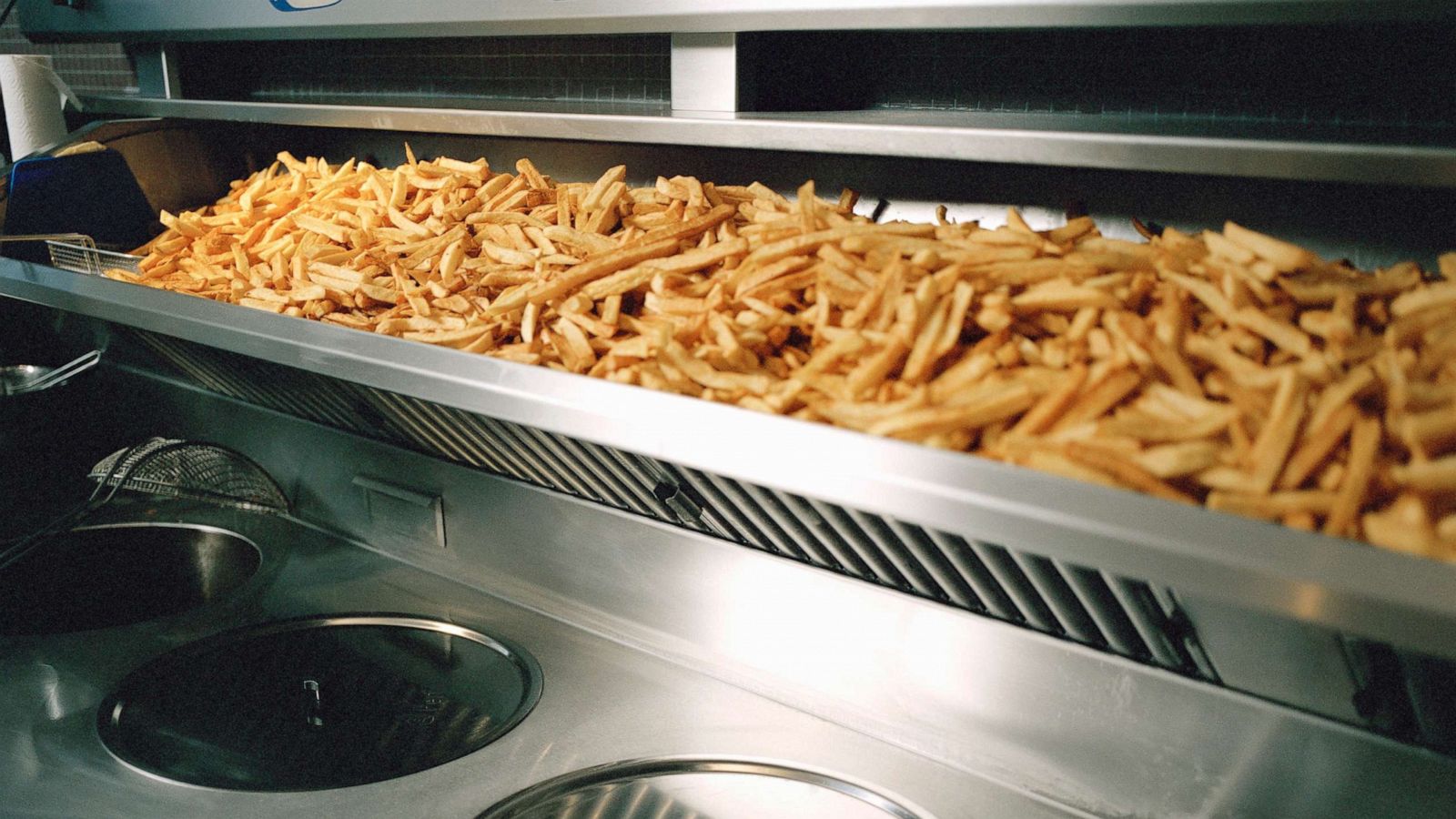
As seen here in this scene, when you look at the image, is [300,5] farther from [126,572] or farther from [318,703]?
[318,703]

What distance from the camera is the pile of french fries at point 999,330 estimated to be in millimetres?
1021

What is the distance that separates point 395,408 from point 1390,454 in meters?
1.66

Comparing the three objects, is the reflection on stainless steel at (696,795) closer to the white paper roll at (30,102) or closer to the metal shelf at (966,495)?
the metal shelf at (966,495)

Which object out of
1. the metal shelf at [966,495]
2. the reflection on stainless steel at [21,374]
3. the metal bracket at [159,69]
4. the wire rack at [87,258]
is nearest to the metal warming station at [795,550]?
the metal shelf at [966,495]

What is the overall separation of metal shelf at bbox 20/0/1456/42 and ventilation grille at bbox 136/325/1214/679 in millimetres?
731

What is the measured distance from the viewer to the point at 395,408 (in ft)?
6.68

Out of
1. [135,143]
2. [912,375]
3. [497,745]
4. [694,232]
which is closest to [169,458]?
[135,143]

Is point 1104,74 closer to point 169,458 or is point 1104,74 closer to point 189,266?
point 189,266

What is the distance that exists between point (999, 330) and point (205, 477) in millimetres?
2321

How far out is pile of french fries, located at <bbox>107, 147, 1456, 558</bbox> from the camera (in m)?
1.02

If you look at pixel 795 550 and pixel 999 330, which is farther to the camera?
pixel 795 550

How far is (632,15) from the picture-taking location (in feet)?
6.57

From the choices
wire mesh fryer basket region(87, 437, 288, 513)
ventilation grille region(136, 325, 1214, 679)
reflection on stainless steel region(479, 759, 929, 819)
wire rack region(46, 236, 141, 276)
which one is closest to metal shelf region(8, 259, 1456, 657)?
ventilation grille region(136, 325, 1214, 679)

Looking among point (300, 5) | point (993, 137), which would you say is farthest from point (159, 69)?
point (993, 137)
